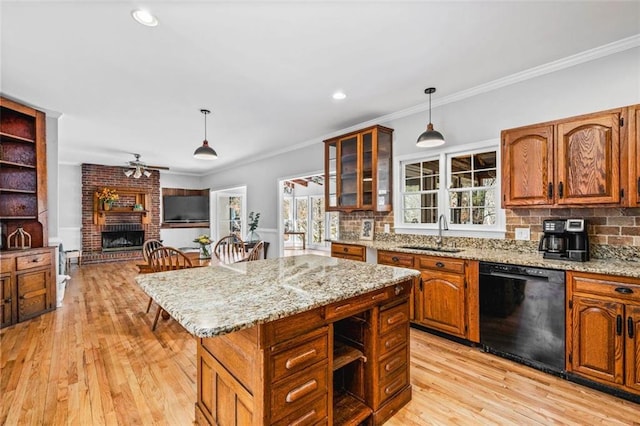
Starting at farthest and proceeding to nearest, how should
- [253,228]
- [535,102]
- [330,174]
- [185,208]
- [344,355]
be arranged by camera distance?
[185,208], [253,228], [330,174], [535,102], [344,355]

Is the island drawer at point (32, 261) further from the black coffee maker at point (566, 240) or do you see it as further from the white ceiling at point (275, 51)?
the black coffee maker at point (566, 240)

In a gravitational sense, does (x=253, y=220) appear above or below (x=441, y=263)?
above

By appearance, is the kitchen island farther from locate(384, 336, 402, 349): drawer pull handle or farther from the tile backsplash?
the tile backsplash

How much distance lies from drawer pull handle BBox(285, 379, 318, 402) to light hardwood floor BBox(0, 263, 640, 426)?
2.53 ft

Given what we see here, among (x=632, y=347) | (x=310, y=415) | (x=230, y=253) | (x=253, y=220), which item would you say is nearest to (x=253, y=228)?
(x=253, y=220)

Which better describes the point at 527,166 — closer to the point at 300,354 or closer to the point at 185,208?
the point at 300,354

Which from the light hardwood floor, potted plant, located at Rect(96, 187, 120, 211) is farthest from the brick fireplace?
the light hardwood floor

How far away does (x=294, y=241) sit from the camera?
35.9ft

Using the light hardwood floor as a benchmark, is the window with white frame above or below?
above

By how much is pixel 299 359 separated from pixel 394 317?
2.48 feet

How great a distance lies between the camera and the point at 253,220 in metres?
6.89

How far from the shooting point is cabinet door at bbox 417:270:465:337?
2.88 metres

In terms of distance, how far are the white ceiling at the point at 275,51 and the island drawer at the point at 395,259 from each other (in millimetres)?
1825

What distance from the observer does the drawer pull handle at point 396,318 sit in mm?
1854
